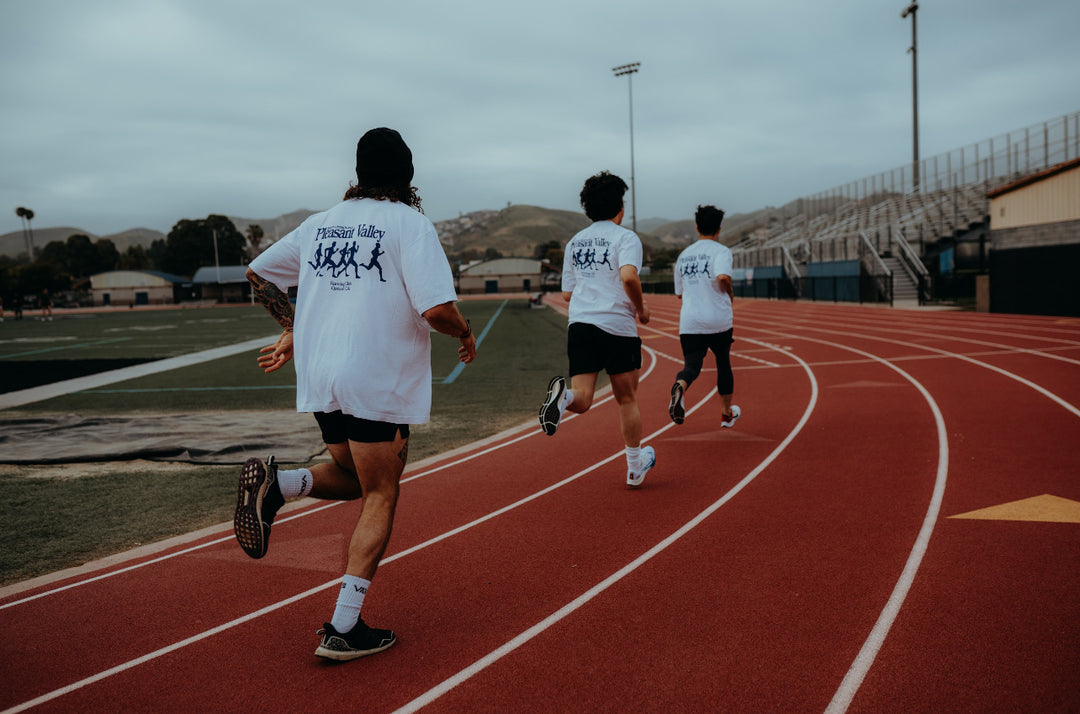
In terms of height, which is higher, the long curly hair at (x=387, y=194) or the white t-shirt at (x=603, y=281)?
the long curly hair at (x=387, y=194)

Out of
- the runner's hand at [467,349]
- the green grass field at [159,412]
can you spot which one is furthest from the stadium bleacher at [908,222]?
the runner's hand at [467,349]

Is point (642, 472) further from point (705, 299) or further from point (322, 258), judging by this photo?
point (322, 258)

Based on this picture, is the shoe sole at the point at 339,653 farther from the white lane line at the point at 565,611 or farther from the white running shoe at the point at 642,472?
the white running shoe at the point at 642,472

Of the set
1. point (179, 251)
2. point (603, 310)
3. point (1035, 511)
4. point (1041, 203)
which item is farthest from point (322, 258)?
point (179, 251)

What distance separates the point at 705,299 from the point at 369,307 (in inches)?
178

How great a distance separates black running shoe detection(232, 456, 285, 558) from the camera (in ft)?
9.36

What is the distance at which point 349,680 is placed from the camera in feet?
8.97

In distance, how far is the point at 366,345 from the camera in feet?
9.23

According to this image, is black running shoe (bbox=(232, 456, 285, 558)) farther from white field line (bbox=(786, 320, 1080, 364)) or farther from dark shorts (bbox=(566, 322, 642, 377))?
white field line (bbox=(786, 320, 1080, 364))

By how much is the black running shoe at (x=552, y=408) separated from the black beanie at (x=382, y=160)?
1960 mm

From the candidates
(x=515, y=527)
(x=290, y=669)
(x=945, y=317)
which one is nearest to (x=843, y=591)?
(x=515, y=527)

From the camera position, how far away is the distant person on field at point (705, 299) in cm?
659

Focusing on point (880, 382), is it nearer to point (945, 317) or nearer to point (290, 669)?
point (290, 669)

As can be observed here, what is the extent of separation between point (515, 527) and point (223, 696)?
2.08 m
